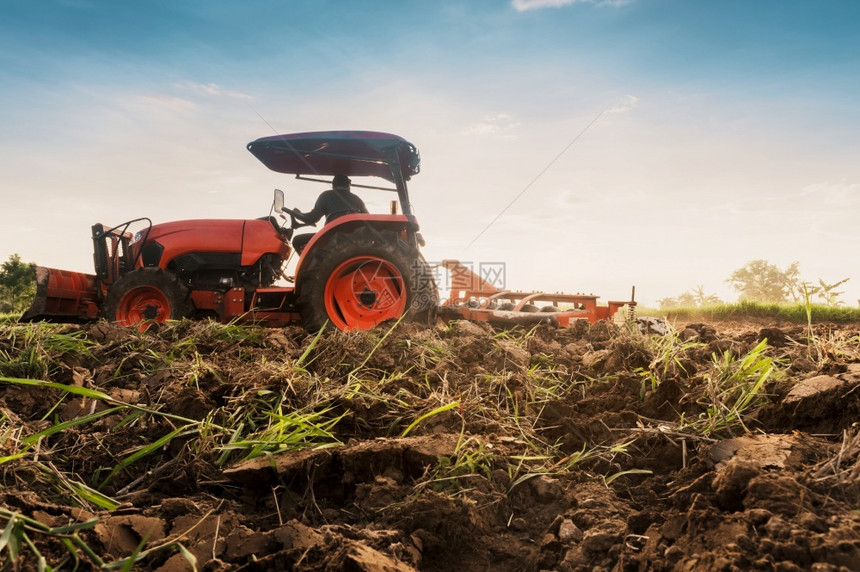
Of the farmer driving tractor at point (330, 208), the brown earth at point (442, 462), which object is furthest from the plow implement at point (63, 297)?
the brown earth at point (442, 462)

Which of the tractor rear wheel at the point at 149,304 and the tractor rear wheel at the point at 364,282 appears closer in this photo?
the tractor rear wheel at the point at 364,282

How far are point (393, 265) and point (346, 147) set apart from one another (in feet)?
5.55

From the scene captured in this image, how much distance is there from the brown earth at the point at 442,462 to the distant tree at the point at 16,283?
14.3 meters

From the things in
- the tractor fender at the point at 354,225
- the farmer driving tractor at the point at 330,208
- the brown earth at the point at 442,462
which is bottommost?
the brown earth at the point at 442,462

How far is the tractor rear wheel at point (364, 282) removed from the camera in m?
5.46

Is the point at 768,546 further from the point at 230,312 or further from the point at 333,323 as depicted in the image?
the point at 230,312

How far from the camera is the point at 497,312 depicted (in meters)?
5.02

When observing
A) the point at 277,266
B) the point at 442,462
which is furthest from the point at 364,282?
the point at 442,462

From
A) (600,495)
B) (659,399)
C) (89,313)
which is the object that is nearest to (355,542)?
(600,495)

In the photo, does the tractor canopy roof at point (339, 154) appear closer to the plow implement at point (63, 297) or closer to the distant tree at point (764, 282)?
the plow implement at point (63, 297)

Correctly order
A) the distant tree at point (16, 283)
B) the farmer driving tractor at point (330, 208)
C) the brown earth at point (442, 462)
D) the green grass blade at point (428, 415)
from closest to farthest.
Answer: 1. the brown earth at point (442, 462)
2. the green grass blade at point (428, 415)
3. the farmer driving tractor at point (330, 208)
4. the distant tree at point (16, 283)

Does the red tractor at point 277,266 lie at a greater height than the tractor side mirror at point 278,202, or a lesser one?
lesser

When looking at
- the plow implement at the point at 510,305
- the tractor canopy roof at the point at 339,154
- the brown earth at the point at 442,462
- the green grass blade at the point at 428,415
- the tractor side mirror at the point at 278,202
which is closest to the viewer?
the brown earth at the point at 442,462

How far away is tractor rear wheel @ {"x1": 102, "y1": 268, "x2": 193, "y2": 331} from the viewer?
5820 mm
